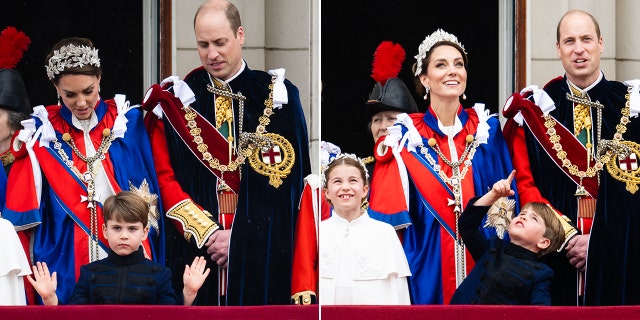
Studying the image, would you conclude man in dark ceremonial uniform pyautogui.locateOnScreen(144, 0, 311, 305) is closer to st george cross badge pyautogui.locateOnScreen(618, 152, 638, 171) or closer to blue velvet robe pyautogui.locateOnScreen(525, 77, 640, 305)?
blue velvet robe pyautogui.locateOnScreen(525, 77, 640, 305)

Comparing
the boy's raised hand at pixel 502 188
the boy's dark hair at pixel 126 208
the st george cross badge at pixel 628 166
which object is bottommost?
the boy's dark hair at pixel 126 208

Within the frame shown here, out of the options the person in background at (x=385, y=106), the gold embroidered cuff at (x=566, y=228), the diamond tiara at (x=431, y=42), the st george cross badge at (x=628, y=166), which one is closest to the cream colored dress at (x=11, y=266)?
Answer: the person in background at (x=385, y=106)

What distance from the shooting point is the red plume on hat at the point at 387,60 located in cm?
643

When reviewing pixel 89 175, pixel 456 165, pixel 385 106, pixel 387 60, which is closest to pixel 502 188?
pixel 456 165

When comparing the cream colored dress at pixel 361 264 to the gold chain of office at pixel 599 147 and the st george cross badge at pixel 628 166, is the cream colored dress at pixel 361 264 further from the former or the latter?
the st george cross badge at pixel 628 166

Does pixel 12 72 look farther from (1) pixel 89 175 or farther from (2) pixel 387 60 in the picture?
(2) pixel 387 60

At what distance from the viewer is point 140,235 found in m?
6.25

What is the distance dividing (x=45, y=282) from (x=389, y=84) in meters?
1.66

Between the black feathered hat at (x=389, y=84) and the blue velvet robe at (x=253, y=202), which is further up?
the black feathered hat at (x=389, y=84)

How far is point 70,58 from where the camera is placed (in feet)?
20.7

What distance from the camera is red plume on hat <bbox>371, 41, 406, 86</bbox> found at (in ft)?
21.1

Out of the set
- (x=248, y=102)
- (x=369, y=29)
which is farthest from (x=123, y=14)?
(x=369, y=29)

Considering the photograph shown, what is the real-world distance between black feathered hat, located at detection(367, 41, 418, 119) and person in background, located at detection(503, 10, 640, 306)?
1.47 ft

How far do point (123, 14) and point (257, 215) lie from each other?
3.36 feet
